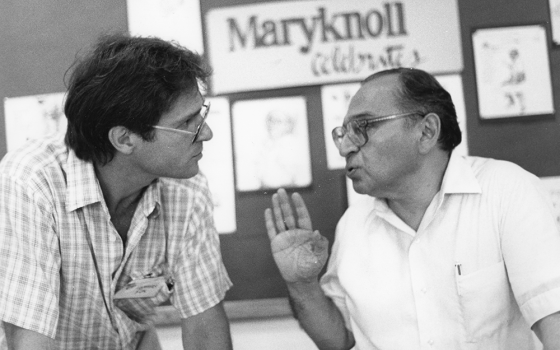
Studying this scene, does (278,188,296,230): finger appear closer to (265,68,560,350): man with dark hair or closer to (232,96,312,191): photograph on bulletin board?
(265,68,560,350): man with dark hair

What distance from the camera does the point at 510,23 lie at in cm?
203

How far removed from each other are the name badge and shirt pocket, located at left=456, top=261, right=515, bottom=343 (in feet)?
2.93

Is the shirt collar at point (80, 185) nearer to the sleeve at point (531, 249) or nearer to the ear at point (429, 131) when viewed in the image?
the ear at point (429, 131)

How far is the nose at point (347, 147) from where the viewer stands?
5.66ft

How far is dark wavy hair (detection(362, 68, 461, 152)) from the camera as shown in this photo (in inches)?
67.9

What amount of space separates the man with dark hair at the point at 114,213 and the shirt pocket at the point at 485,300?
74cm

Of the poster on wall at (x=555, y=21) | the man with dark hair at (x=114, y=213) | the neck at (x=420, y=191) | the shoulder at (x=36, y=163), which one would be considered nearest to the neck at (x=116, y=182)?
the man with dark hair at (x=114, y=213)

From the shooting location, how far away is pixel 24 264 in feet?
4.74

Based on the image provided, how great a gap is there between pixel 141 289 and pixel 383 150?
0.83 meters

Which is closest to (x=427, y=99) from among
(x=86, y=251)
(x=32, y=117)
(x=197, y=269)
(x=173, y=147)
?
(x=173, y=147)

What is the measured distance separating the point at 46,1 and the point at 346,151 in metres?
1.27

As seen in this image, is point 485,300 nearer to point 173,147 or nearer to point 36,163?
point 173,147

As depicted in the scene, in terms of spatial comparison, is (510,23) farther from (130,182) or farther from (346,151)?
(130,182)

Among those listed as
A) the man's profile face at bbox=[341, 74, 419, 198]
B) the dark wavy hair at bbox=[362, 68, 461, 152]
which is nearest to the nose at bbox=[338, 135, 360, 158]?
the man's profile face at bbox=[341, 74, 419, 198]
